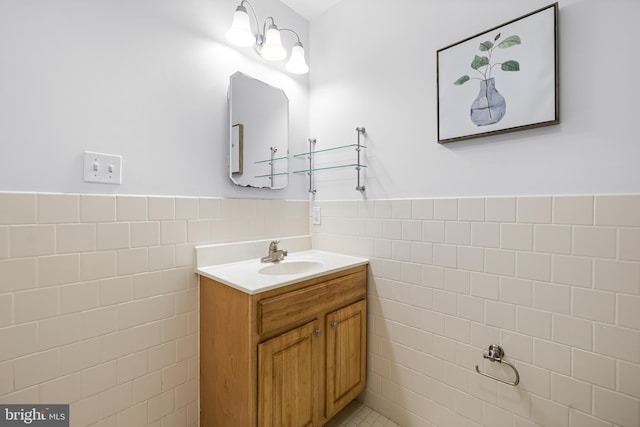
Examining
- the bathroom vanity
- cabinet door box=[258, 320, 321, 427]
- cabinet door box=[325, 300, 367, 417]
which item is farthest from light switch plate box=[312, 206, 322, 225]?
cabinet door box=[258, 320, 321, 427]

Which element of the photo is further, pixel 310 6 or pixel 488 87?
pixel 310 6

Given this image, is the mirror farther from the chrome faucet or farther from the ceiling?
the ceiling

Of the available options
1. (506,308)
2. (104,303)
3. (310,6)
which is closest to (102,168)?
(104,303)

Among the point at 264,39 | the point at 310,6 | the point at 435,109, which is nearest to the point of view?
the point at 435,109

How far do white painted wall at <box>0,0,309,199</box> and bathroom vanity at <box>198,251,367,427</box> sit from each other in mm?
617

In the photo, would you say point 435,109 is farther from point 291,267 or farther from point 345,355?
point 345,355

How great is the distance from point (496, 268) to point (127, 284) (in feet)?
5.45

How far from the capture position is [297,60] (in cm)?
182

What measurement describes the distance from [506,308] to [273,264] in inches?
46.6

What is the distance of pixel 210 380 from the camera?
1.37m

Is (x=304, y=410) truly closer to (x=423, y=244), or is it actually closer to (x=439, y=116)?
(x=423, y=244)

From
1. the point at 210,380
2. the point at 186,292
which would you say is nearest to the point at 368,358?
the point at 210,380

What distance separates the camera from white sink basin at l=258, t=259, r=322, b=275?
1633mm

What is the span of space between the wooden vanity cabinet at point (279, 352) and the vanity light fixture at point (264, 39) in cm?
129
